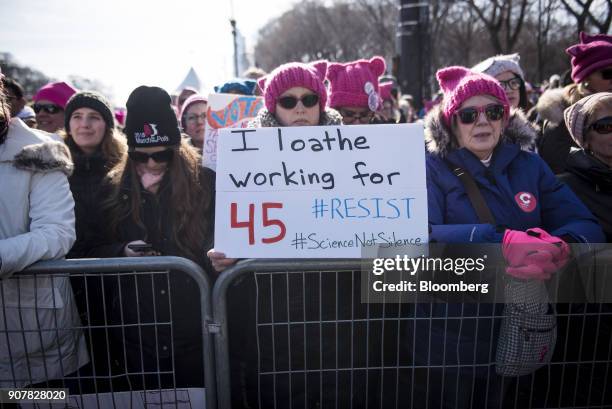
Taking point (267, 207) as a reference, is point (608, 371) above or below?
below

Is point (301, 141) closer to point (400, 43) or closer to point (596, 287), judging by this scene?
point (596, 287)

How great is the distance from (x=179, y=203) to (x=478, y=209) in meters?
1.63

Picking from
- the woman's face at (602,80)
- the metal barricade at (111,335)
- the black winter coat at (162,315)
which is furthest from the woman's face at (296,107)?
the woman's face at (602,80)

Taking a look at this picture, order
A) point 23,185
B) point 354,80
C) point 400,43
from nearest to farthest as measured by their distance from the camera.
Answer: point 23,185 < point 354,80 < point 400,43

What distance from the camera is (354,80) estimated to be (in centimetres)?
377

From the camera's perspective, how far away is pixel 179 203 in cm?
256

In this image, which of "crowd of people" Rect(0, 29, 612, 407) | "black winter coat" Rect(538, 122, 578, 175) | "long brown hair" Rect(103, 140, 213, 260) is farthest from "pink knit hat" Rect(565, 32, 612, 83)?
"long brown hair" Rect(103, 140, 213, 260)

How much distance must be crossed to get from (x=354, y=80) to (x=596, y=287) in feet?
7.89

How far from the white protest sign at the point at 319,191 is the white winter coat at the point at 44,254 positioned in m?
0.86

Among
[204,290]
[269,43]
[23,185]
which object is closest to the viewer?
[204,290]

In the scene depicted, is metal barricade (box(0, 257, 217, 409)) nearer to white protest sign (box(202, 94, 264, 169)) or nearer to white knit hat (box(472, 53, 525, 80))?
white protest sign (box(202, 94, 264, 169))

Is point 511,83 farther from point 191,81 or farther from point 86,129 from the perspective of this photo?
point 191,81

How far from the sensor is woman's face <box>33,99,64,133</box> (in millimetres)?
4312

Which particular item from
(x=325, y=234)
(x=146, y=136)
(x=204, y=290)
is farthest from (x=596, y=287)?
(x=146, y=136)
